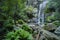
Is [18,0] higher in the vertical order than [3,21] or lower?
higher

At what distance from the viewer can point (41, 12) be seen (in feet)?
67.8

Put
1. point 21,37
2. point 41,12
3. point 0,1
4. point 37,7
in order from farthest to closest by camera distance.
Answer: point 37,7, point 41,12, point 0,1, point 21,37

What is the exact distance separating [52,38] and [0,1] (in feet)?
11.4

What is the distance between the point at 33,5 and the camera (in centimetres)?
2300

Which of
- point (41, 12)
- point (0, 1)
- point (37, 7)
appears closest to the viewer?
point (0, 1)

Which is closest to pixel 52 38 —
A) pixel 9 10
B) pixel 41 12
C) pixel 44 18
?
pixel 9 10

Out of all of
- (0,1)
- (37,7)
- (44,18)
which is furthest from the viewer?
(37,7)

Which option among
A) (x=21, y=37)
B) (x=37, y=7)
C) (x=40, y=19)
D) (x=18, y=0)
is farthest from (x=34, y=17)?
(x=21, y=37)

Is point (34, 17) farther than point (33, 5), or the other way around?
point (33, 5)

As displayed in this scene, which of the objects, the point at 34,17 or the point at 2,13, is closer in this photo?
the point at 2,13

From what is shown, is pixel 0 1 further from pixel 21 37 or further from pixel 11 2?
pixel 21 37

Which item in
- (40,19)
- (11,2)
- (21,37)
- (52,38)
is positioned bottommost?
(40,19)

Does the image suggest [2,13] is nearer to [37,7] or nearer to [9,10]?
[9,10]

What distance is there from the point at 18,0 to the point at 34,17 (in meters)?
9.84
